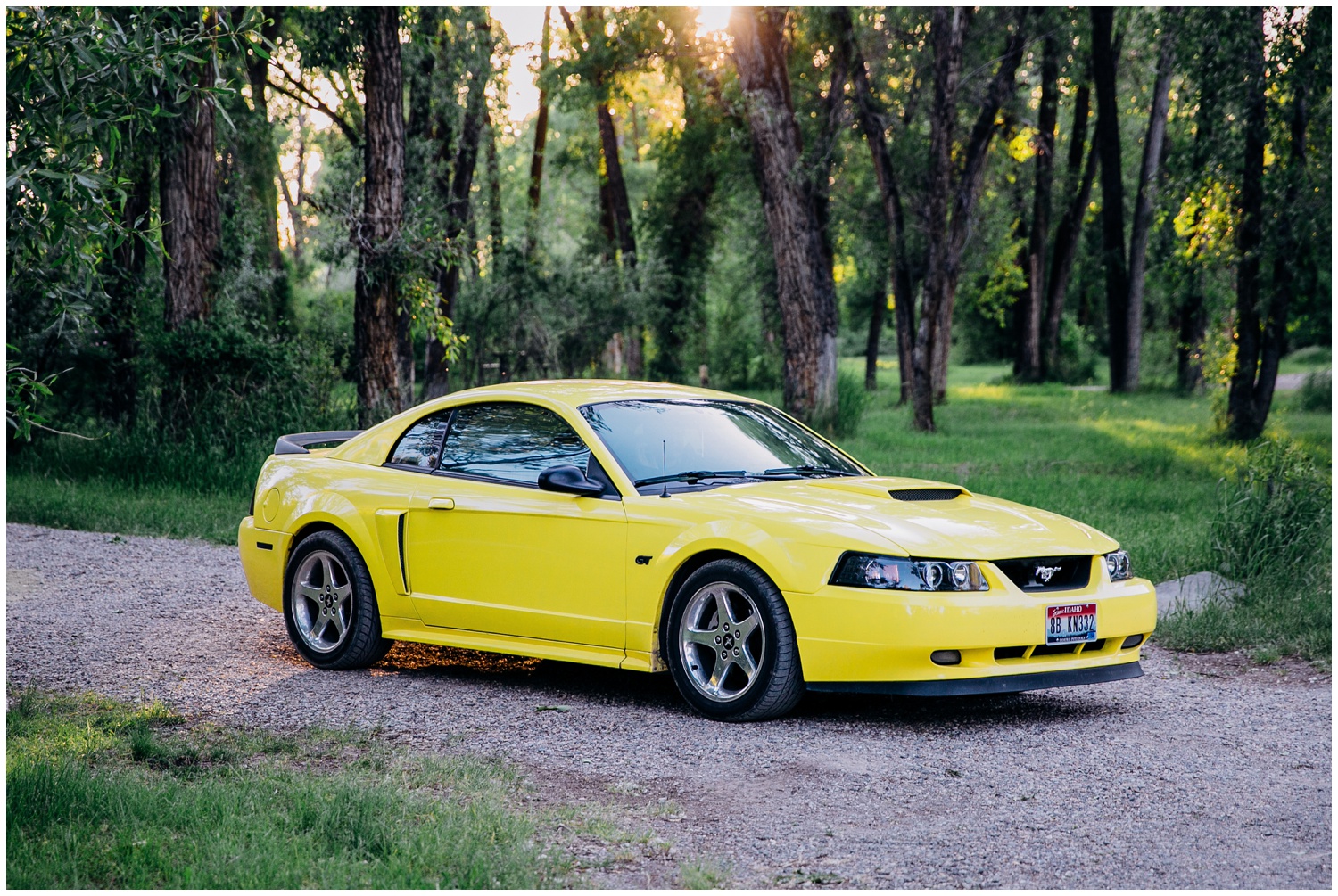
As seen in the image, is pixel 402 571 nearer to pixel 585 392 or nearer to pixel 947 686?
pixel 585 392

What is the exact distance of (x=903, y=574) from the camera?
19.4 ft

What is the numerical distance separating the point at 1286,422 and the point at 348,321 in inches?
693

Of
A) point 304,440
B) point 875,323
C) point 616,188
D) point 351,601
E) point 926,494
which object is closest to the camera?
point 926,494

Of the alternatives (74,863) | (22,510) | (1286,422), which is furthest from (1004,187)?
(74,863)

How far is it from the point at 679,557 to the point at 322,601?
243 centimetres

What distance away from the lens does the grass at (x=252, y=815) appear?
410cm

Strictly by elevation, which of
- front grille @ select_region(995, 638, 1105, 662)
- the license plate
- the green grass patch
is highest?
the license plate

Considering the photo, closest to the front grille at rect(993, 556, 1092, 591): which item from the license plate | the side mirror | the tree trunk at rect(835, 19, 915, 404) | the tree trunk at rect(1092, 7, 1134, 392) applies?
the license plate

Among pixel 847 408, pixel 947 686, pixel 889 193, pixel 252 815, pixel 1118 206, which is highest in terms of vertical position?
pixel 889 193

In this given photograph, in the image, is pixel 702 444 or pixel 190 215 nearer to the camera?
pixel 702 444

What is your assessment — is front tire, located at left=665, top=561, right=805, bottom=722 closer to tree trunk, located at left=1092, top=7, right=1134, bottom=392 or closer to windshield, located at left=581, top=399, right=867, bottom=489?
windshield, located at left=581, top=399, right=867, bottom=489

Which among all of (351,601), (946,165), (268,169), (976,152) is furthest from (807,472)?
(976,152)

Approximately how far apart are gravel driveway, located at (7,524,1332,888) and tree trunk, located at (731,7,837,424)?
13.2 meters

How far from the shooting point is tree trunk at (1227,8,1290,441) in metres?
17.7
